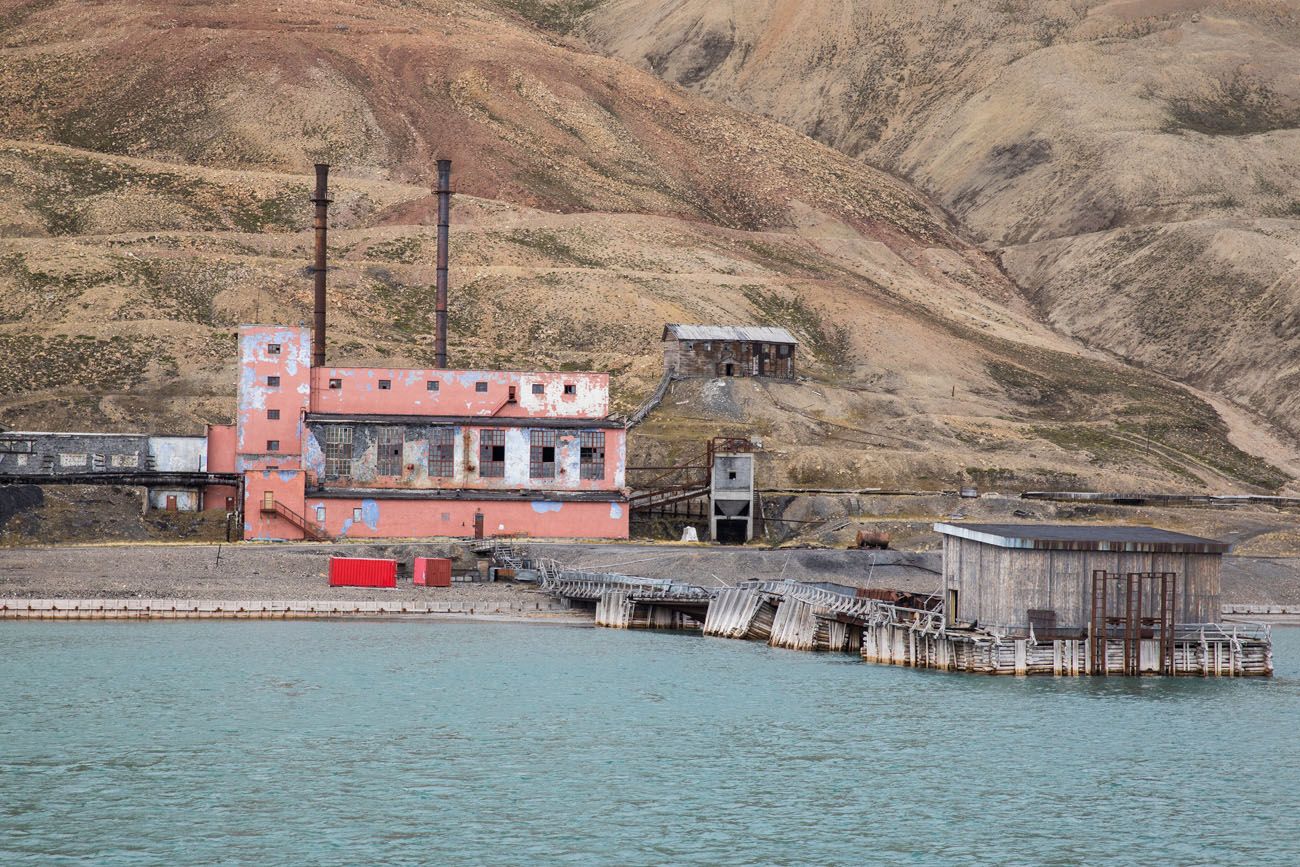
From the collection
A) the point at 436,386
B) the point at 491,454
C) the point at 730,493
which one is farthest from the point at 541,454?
the point at 730,493

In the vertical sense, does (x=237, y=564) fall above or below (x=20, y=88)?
below

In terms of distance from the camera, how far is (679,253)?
159750 millimetres

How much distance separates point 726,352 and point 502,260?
109 feet

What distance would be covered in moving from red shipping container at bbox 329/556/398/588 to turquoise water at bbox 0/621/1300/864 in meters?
7.61

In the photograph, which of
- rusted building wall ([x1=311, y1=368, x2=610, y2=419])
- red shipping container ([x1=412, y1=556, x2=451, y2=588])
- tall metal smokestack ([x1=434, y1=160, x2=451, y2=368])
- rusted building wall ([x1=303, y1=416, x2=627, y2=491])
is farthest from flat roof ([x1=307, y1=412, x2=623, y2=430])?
tall metal smokestack ([x1=434, y1=160, x2=451, y2=368])

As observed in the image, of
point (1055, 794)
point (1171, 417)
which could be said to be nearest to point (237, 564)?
point (1055, 794)

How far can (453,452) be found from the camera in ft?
290

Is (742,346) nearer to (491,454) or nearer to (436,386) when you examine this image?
(436,386)

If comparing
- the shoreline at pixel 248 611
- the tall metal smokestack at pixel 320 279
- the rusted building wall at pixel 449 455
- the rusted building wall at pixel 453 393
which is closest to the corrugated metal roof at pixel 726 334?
the tall metal smokestack at pixel 320 279

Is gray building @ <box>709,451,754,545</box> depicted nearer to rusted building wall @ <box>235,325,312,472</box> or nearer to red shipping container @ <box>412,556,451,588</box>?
red shipping container @ <box>412,556,451,588</box>

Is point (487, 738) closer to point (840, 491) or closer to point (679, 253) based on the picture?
point (840, 491)

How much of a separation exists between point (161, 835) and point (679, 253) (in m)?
122

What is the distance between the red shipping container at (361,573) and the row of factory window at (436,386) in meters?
13.3

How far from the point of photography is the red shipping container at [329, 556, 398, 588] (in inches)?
3078
